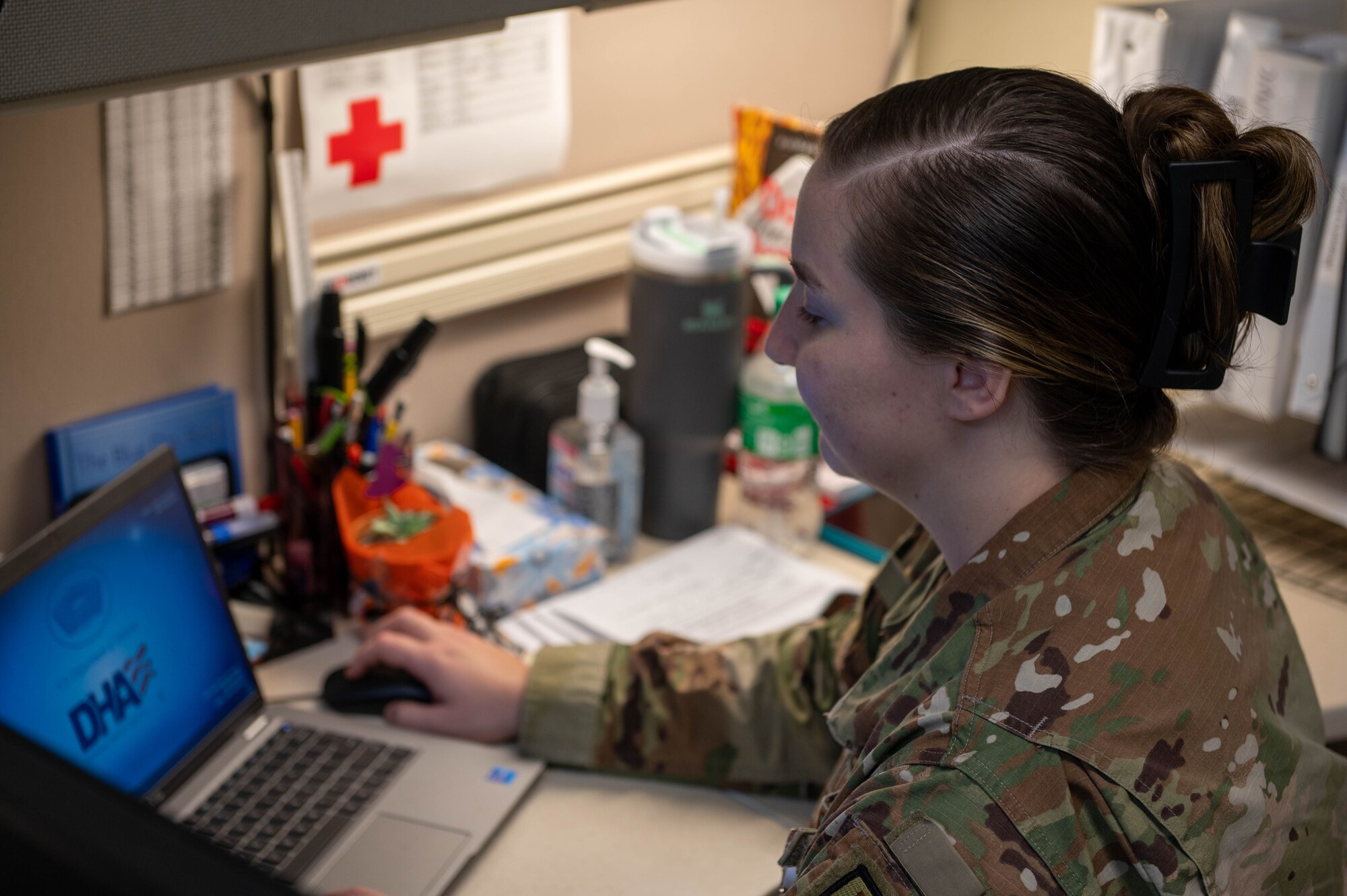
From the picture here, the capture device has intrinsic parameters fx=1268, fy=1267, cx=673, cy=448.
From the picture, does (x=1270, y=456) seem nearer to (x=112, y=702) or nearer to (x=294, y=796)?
(x=294, y=796)

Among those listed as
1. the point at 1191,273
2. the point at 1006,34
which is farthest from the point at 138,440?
the point at 1006,34

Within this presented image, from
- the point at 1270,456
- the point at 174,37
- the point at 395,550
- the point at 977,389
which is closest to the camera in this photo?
the point at 174,37

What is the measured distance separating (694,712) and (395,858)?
0.89 ft

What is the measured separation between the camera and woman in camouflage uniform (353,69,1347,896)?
2.36 ft

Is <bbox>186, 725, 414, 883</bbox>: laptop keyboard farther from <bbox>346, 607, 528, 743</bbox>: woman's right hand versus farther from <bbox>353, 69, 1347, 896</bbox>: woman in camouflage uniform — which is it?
<bbox>353, 69, 1347, 896</bbox>: woman in camouflage uniform

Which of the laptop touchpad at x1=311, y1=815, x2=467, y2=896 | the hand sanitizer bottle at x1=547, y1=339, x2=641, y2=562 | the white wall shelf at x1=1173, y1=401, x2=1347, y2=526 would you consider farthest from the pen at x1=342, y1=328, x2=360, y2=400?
the white wall shelf at x1=1173, y1=401, x2=1347, y2=526

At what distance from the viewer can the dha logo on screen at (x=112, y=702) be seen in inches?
36.1

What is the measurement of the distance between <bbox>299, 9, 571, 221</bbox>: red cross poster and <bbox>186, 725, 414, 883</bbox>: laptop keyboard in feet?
1.92

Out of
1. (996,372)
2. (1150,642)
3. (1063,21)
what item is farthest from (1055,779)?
(1063,21)

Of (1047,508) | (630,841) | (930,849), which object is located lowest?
(630,841)

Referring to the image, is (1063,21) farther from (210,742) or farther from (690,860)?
(210,742)

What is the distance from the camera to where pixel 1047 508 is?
2.67 ft

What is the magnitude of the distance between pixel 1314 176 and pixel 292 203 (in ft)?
3.03

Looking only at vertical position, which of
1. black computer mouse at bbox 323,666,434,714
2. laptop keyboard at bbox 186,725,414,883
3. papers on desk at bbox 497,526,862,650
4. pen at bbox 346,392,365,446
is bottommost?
laptop keyboard at bbox 186,725,414,883
